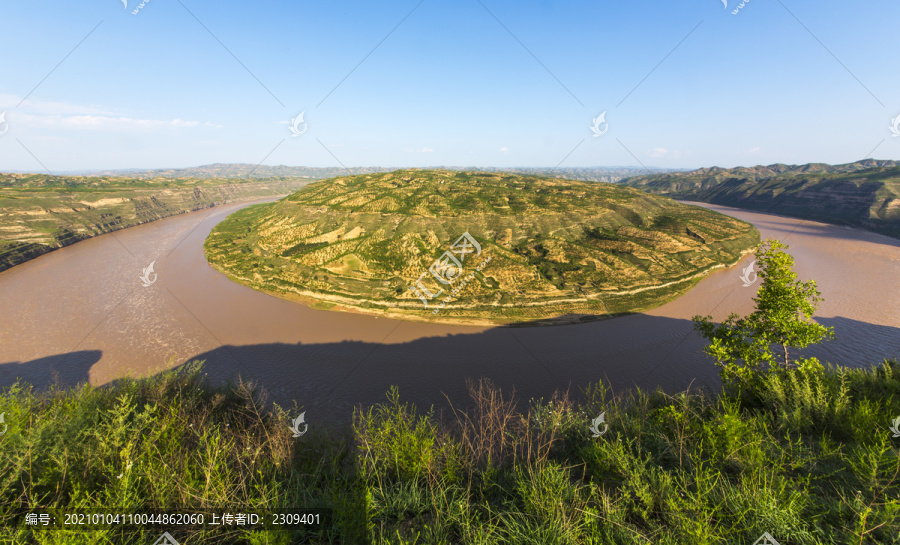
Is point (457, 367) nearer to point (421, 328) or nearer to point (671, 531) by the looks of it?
point (421, 328)

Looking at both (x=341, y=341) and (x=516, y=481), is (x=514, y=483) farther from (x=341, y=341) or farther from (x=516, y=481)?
(x=341, y=341)

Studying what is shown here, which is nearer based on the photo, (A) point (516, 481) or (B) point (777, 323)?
(A) point (516, 481)

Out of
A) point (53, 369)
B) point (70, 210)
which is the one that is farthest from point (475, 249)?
point (70, 210)

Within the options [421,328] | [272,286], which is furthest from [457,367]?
[272,286]

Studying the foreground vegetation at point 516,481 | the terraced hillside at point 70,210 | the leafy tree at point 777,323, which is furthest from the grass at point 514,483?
the terraced hillside at point 70,210

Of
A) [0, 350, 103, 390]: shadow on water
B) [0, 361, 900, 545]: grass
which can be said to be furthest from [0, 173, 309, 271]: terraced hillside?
[0, 361, 900, 545]: grass

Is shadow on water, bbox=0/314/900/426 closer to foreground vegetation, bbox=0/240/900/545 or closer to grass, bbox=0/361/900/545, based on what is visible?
foreground vegetation, bbox=0/240/900/545
